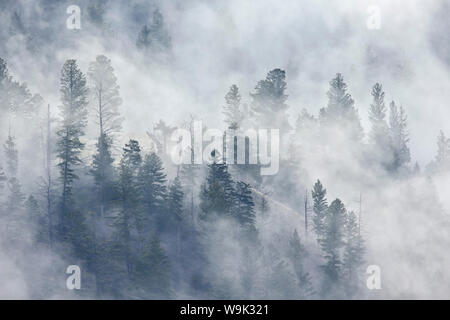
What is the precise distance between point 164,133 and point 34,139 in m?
16.2

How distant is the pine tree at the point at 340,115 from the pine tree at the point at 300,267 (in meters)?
25.8

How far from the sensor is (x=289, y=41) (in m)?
181

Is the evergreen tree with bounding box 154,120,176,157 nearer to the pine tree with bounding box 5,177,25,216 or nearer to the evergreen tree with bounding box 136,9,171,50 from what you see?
the pine tree with bounding box 5,177,25,216

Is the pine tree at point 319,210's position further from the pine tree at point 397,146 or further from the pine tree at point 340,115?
the pine tree at point 397,146

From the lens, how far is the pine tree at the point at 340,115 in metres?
104

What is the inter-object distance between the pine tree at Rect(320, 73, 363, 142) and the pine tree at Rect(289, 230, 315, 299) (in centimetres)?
2581

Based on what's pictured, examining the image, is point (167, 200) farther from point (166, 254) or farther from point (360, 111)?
point (360, 111)

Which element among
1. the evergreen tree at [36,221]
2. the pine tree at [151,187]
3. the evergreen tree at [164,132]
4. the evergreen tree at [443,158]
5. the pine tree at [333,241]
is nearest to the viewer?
the evergreen tree at [36,221]

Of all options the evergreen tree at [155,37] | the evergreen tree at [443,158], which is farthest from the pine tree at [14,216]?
the evergreen tree at [155,37]

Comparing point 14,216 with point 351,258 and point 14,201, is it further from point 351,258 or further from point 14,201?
point 351,258

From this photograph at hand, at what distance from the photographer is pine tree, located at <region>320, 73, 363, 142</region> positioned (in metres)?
104

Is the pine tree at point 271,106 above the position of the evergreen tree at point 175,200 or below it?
above

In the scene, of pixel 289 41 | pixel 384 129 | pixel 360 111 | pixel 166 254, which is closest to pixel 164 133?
pixel 166 254

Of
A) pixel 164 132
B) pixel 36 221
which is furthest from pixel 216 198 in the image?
pixel 164 132
